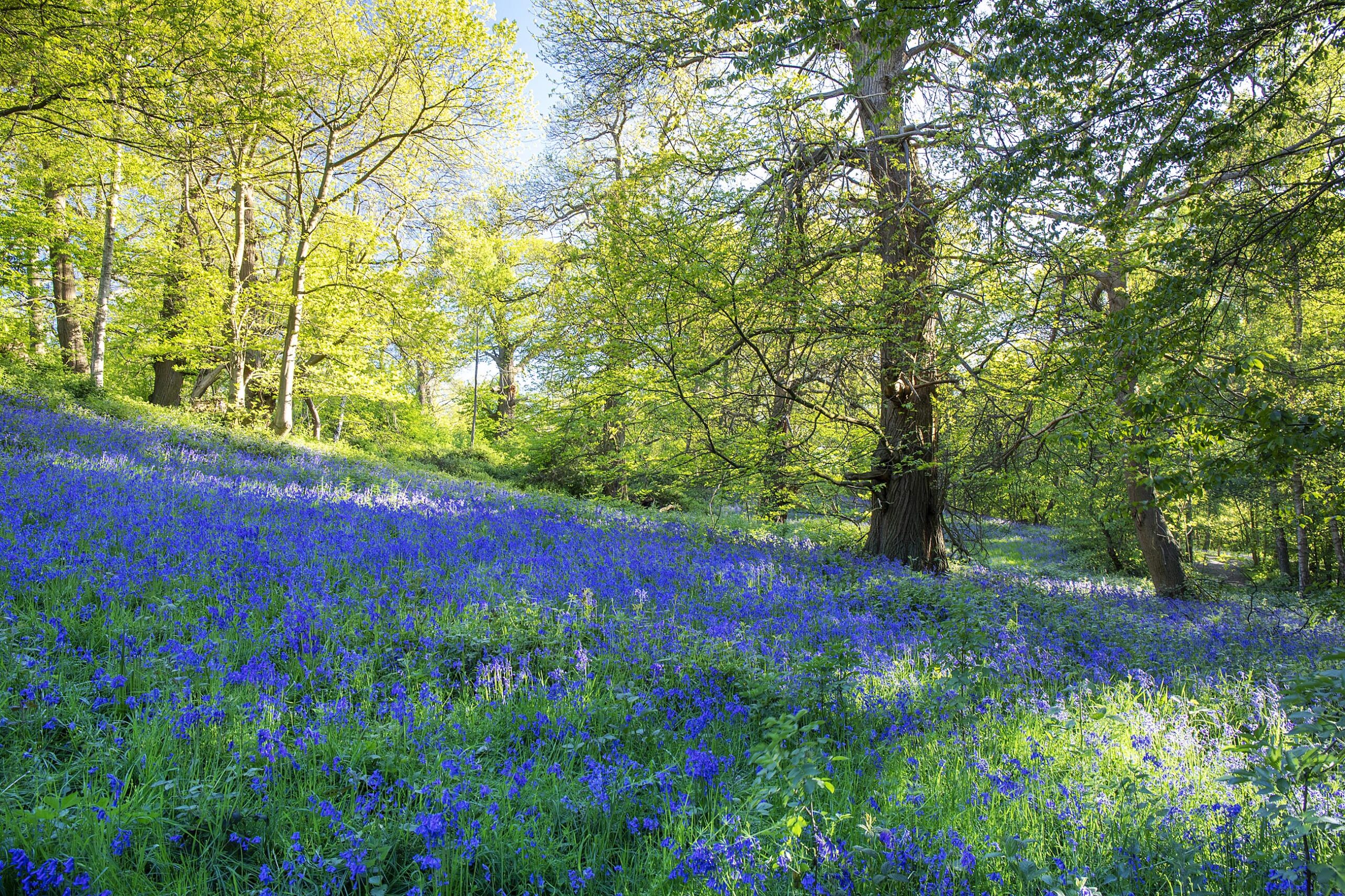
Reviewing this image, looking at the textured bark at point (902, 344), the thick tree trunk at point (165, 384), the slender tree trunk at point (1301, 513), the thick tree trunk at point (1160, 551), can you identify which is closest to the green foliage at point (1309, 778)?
the textured bark at point (902, 344)

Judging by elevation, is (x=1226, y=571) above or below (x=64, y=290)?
below

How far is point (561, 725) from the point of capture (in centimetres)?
311

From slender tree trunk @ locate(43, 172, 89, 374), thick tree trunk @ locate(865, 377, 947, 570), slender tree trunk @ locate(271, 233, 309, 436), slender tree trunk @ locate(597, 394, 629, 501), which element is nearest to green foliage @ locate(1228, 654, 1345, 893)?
thick tree trunk @ locate(865, 377, 947, 570)

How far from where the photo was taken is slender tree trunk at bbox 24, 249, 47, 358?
16.5m

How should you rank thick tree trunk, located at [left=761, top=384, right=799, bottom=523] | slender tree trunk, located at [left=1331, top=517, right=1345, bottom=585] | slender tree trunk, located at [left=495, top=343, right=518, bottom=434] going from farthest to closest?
slender tree trunk, located at [left=495, top=343, right=518, bottom=434] → slender tree trunk, located at [left=1331, top=517, right=1345, bottom=585] → thick tree trunk, located at [left=761, top=384, right=799, bottom=523]

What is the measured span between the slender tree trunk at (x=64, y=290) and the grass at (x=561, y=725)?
15648 millimetres

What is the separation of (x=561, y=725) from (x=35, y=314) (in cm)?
2579

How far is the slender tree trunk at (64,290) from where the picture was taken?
17078 millimetres

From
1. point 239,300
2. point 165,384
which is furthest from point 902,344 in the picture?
point 165,384

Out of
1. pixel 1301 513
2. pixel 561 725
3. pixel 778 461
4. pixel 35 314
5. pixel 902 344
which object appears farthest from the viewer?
pixel 35 314

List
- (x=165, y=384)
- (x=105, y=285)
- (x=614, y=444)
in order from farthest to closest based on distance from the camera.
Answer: (x=165, y=384), (x=614, y=444), (x=105, y=285)

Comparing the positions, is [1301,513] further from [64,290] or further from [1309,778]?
[64,290]

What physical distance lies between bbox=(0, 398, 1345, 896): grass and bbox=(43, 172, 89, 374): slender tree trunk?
1565cm

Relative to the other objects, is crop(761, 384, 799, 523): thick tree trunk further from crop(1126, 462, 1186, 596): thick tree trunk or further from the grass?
crop(1126, 462, 1186, 596): thick tree trunk
